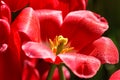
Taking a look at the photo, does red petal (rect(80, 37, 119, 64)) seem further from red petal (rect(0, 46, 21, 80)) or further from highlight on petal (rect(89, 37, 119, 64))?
red petal (rect(0, 46, 21, 80))

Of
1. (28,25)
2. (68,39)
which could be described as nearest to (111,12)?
(68,39)

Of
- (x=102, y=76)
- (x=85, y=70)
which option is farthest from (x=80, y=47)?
(x=102, y=76)

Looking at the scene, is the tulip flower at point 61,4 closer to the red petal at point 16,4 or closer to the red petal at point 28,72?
the red petal at point 16,4

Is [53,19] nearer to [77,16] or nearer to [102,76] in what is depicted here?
[77,16]

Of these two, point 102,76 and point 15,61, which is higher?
point 15,61

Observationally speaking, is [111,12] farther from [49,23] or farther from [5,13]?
[5,13]

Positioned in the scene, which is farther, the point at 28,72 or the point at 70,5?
the point at 70,5
